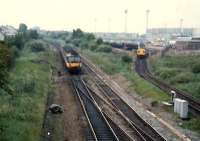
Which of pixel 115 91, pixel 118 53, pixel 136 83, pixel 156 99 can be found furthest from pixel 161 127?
pixel 118 53

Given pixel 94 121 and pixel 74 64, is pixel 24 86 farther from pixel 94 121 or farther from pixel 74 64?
pixel 74 64

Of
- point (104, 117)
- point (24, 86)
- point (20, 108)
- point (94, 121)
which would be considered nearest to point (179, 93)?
point (104, 117)

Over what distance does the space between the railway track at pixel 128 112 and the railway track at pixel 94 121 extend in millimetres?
1763

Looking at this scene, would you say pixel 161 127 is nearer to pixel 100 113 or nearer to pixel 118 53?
pixel 100 113

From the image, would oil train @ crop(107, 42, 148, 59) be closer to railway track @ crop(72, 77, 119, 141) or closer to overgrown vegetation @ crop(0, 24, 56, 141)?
railway track @ crop(72, 77, 119, 141)

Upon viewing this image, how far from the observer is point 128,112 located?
93.9 feet

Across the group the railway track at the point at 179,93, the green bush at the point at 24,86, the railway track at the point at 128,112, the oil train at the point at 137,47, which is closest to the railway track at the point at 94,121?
the railway track at the point at 128,112

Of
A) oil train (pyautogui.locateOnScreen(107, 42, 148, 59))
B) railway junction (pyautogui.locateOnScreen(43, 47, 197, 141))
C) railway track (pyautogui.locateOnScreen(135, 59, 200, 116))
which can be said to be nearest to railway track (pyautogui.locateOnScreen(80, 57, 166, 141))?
railway junction (pyautogui.locateOnScreen(43, 47, 197, 141))

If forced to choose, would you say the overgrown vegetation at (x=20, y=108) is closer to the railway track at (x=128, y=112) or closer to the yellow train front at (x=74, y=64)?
the railway track at (x=128, y=112)

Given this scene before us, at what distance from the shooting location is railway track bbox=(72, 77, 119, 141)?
21312mm

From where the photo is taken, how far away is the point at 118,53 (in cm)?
8131

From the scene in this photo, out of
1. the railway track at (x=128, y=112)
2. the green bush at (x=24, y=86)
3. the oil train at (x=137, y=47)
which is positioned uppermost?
the green bush at (x=24, y=86)

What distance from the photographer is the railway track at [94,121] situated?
2131cm

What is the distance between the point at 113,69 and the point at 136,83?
13912mm
